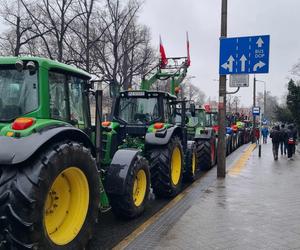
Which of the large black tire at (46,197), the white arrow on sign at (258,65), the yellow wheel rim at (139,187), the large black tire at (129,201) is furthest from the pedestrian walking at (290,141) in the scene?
the large black tire at (46,197)

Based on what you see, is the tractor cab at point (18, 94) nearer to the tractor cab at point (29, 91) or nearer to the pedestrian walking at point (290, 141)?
the tractor cab at point (29, 91)

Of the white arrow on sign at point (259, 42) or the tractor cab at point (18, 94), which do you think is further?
the white arrow on sign at point (259, 42)

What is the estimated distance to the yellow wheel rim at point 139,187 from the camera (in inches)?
267

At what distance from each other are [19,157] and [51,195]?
775mm

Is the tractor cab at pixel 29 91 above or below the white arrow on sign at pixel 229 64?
below

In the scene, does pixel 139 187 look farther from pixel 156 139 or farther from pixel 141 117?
pixel 141 117

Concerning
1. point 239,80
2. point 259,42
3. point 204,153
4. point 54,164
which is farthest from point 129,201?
point 204,153

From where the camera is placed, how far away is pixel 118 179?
243 inches

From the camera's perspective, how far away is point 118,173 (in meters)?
6.24

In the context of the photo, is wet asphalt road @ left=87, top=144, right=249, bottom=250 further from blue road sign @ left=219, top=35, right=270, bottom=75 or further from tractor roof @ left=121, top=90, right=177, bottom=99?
blue road sign @ left=219, top=35, right=270, bottom=75

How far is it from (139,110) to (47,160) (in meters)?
5.08

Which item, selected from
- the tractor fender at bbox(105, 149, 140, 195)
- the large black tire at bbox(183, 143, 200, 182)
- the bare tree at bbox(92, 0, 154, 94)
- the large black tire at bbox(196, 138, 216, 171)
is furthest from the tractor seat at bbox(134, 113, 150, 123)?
the bare tree at bbox(92, 0, 154, 94)

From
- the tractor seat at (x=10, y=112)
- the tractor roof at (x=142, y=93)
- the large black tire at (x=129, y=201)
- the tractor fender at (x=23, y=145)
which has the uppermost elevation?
the tractor roof at (x=142, y=93)

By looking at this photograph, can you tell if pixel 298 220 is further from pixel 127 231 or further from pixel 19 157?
pixel 19 157
